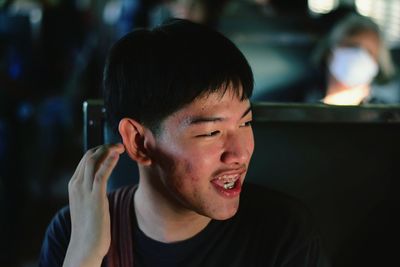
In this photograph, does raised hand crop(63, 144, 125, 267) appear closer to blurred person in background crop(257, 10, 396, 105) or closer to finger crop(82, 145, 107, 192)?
finger crop(82, 145, 107, 192)

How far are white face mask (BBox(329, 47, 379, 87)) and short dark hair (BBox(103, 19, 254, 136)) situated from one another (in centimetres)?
138

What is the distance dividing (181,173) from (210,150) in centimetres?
8

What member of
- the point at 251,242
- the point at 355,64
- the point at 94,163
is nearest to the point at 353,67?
the point at 355,64

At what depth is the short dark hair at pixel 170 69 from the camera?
1142 mm

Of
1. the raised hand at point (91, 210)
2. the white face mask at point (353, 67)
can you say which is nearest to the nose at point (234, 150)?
the raised hand at point (91, 210)

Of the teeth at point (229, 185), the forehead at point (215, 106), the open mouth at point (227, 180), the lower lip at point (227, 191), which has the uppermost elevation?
the forehead at point (215, 106)

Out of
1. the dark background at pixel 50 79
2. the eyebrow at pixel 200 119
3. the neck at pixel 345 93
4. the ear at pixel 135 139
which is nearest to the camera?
the eyebrow at pixel 200 119

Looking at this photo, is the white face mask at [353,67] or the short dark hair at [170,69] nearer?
the short dark hair at [170,69]

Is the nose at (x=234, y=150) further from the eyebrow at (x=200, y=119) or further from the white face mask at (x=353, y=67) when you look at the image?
the white face mask at (x=353, y=67)

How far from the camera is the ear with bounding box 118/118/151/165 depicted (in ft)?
4.05

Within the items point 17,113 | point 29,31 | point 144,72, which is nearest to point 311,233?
point 144,72

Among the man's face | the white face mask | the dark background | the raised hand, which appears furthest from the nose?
the dark background

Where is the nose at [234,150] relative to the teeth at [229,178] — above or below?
above

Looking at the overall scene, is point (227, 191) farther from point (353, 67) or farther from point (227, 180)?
point (353, 67)
